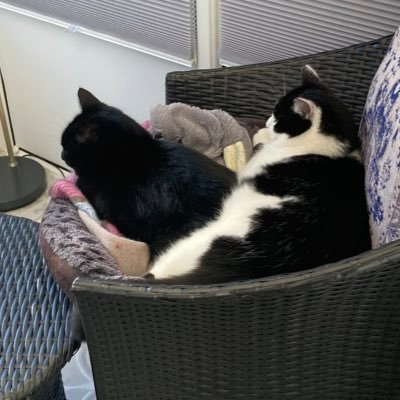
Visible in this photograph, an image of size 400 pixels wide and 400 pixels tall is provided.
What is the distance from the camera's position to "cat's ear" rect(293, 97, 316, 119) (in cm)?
116

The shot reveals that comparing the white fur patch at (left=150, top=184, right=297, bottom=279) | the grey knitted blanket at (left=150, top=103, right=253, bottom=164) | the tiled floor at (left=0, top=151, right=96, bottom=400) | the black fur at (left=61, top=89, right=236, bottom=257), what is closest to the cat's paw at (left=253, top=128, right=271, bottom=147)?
the grey knitted blanket at (left=150, top=103, right=253, bottom=164)

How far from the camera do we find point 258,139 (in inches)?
52.8

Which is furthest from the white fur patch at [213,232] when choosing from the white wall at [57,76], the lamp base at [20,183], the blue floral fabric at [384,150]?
the lamp base at [20,183]

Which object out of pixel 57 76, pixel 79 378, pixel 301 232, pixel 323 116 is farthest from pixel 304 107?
pixel 57 76

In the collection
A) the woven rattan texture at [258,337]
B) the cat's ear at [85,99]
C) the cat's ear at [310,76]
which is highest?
the cat's ear at [310,76]

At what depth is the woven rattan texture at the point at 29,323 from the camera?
102 cm

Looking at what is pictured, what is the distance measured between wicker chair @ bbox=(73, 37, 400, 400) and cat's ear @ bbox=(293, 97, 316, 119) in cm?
47

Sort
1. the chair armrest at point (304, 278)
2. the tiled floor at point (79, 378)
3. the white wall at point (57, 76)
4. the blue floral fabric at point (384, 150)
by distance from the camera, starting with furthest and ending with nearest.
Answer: the white wall at point (57, 76), the tiled floor at point (79, 378), the blue floral fabric at point (384, 150), the chair armrest at point (304, 278)

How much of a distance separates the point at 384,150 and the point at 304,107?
9.6 inches

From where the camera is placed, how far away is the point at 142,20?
5.50 feet

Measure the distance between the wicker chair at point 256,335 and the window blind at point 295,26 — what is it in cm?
75

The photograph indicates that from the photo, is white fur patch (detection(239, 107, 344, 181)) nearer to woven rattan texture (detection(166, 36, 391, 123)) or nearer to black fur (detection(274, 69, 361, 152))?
black fur (detection(274, 69, 361, 152))

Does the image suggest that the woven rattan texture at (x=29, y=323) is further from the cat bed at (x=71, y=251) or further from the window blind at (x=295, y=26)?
the window blind at (x=295, y=26)

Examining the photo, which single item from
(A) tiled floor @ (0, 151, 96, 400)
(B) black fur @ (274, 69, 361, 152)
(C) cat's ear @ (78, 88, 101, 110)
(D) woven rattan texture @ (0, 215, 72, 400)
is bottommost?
(A) tiled floor @ (0, 151, 96, 400)
